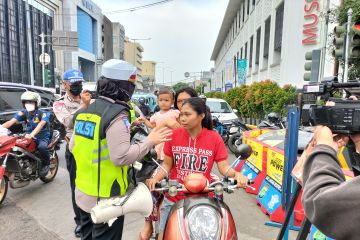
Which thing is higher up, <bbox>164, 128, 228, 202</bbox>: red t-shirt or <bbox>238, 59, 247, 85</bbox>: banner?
<bbox>238, 59, 247, 85</bbox>: banner

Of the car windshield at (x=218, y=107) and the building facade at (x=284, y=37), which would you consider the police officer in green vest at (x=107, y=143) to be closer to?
the building facade at (x=284, y=37)

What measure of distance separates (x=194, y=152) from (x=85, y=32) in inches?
2067

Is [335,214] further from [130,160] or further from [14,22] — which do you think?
[14,22]

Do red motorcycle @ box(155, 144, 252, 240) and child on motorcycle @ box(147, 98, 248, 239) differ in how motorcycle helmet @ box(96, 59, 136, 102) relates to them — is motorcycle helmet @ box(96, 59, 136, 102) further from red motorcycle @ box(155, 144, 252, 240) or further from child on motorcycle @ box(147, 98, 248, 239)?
red motorcycle @ box(155, 144, 252, 240)

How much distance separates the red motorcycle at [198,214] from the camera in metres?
1.83

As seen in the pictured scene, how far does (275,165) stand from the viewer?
4.39 meters

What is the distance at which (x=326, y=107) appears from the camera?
141 centimetres

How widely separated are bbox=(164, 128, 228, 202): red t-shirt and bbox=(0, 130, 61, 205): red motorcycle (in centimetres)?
290

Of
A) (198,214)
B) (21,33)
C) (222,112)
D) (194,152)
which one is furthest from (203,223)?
(21,33)

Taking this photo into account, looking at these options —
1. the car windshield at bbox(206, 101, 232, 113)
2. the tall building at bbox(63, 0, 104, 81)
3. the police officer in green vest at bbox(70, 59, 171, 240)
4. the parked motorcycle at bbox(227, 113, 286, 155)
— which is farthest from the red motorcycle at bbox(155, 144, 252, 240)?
the tall building at bbox(63, 0, 104, 81)

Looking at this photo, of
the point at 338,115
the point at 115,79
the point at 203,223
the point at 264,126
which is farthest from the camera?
the point at 264,126

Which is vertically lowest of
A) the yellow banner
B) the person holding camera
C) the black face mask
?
the yellow banner

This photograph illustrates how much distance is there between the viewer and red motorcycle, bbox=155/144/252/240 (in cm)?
183

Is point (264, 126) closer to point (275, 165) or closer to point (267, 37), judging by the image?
point (275, 165)
